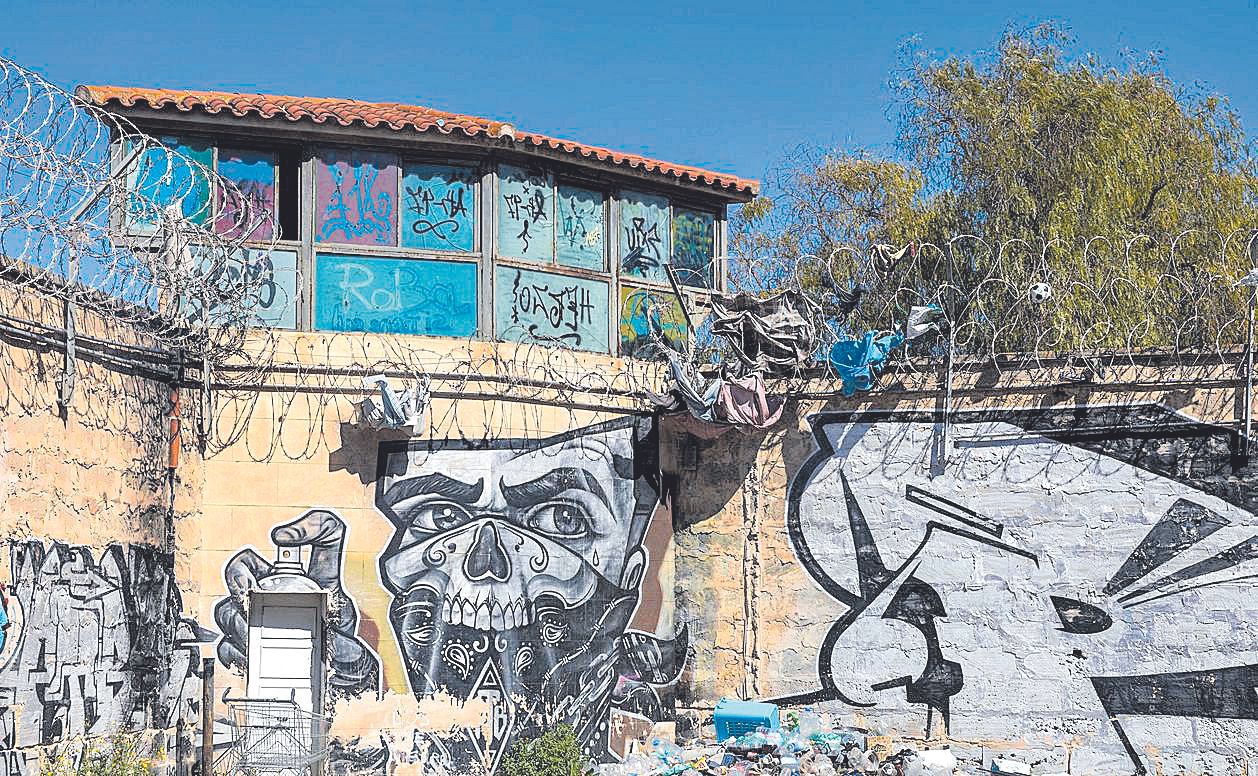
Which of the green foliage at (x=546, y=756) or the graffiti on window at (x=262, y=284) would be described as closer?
the green foliage at (x=546, y=756)

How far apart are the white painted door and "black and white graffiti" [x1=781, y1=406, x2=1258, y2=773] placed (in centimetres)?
421

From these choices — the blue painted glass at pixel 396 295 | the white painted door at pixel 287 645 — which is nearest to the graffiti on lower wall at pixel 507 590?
the white painted door at pixel 287 645

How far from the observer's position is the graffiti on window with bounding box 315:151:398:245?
12883mm

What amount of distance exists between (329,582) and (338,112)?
427 cm

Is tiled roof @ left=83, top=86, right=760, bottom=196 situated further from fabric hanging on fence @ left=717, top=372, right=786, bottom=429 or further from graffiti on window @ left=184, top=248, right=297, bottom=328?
fabric hanging on fence @ left=717, top=372, right=786, bottom=429

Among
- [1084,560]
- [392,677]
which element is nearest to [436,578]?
[392,677]

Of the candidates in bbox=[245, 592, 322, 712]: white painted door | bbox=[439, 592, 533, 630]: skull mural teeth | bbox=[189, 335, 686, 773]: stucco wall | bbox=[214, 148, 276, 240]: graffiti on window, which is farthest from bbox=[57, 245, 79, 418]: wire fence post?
bbox=[439, 592, 533, 630]: skull mural teeth

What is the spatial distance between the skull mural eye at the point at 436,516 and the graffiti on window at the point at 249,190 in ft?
9.16

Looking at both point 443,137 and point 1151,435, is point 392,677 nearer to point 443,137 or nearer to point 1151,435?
point 443,137

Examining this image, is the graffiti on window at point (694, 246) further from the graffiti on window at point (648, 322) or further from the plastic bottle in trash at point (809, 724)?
the plastic bottle in trash at point (809, 724)

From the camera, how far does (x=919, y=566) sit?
41.3 feet

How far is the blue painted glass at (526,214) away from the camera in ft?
43.7

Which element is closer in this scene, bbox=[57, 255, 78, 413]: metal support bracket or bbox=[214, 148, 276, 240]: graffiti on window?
bbox=[57, 255, 78, 413]: metal support bracket

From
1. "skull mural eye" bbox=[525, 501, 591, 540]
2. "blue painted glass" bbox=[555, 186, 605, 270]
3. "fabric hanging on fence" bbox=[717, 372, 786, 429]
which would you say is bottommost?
"skull mural eye" bbox=[525, 501, 591, 540]
